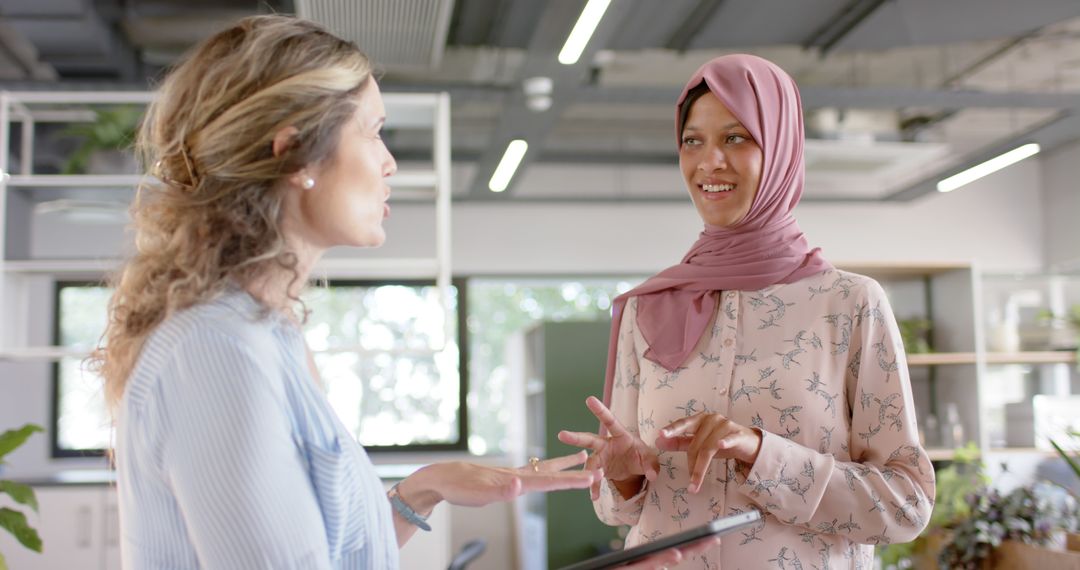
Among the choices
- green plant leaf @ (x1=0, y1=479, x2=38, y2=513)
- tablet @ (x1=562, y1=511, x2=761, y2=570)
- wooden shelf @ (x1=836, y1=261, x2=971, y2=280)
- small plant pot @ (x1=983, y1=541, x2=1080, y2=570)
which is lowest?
small plant pot @ (x1=983, y1=541, x2=1080, y2=570)

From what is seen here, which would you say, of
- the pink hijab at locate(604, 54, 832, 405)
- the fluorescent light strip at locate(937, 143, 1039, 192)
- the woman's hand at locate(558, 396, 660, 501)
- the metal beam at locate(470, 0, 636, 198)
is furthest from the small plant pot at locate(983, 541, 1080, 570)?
the fluorescent light strip at locate(937, 143, 1039, 192)

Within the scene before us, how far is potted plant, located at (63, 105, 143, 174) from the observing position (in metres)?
4.91

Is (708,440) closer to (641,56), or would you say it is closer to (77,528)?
(77,528)

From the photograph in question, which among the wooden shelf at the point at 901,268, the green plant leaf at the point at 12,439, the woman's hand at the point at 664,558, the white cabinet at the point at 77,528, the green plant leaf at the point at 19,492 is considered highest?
the wooden shelf at the point at 901,268

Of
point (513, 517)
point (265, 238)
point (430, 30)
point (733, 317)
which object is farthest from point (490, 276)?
point (265, 238)

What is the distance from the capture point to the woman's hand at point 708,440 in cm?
129

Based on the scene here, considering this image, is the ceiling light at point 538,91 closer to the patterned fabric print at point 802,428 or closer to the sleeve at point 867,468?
the patterned fabric print at point 802,428

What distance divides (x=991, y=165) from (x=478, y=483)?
21.9 feet

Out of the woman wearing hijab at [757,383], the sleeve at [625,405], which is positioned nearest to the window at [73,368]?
the sleeve at [625,405]

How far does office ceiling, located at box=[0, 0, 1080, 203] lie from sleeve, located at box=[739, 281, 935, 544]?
9.77 ft

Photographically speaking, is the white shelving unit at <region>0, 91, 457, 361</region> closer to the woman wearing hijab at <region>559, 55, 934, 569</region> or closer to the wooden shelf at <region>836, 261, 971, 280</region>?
the wooden shelf at <region>836, 261, 971, 280</region>

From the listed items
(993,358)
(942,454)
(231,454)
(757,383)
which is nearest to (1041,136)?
(993,358)

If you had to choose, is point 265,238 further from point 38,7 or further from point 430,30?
point 38,7

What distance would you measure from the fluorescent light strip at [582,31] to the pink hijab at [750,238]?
2369 millimetres
